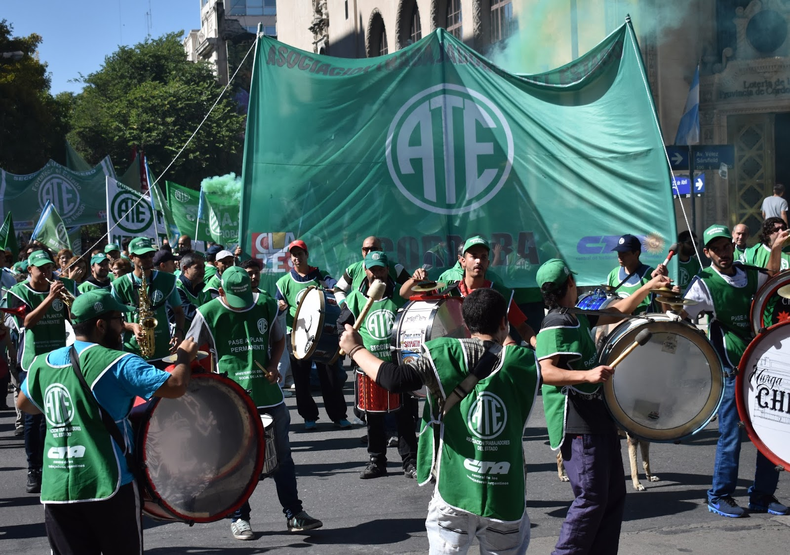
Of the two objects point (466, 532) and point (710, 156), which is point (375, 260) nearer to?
point (466, 532)

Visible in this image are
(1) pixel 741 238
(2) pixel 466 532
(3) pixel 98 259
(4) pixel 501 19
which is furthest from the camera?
(4) pixel 501 19

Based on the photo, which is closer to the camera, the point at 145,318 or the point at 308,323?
the point at 145,318

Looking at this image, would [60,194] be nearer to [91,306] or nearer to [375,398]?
[375,398]

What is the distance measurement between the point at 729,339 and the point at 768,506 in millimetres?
1105

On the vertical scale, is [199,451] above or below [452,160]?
below

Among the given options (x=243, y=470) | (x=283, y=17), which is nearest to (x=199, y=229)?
(x=243, y=470)

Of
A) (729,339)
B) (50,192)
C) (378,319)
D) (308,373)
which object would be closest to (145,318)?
(378,319)

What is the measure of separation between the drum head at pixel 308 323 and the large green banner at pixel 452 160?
1354mm

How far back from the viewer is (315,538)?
6254mm

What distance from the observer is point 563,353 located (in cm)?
468

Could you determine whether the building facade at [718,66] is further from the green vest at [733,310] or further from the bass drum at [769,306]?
the bass drum at [769,306]

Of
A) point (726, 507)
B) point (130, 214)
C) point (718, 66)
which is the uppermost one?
point (718, 66)

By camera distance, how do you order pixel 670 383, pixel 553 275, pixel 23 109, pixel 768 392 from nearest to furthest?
pixel 553 275, pixel 670 383, pixel 768 392, pixel 23 109

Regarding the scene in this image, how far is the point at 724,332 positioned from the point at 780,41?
17778 mm
